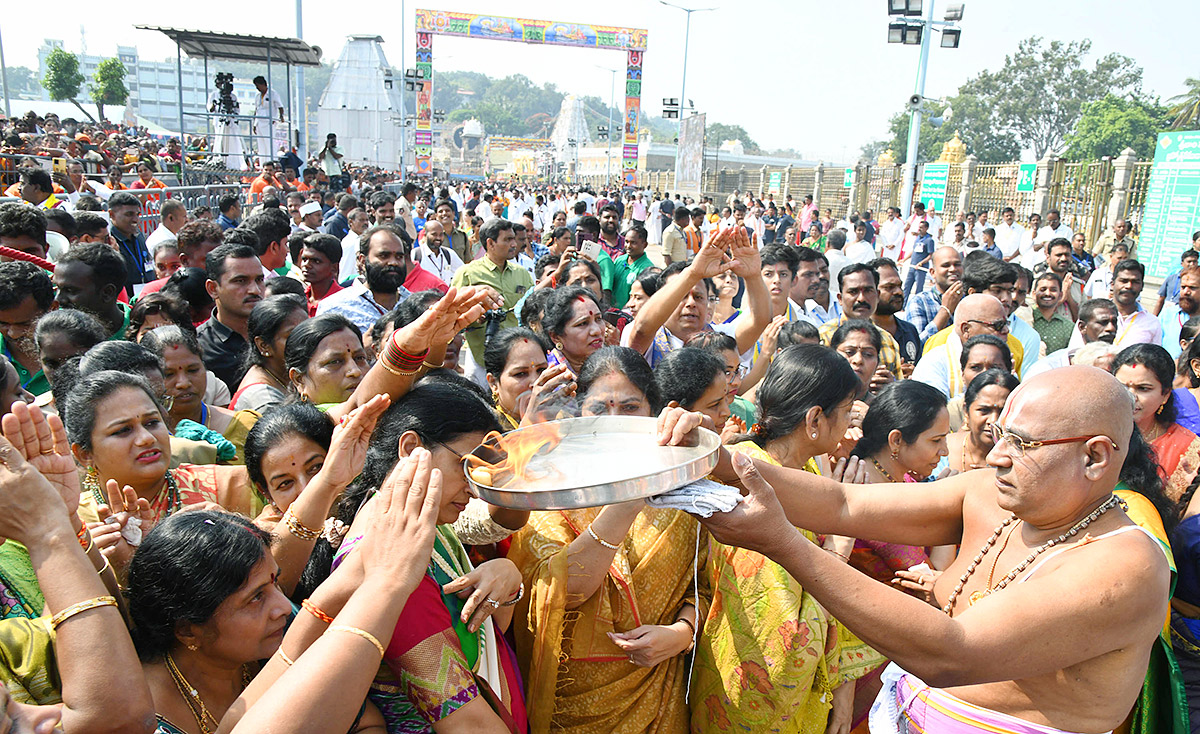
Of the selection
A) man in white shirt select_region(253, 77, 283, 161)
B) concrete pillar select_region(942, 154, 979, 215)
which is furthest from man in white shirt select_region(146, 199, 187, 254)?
concrete pillar select_region(942, 154, 979, 215)

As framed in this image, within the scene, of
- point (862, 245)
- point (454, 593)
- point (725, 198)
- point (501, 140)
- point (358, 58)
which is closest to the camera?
point (454, 593)

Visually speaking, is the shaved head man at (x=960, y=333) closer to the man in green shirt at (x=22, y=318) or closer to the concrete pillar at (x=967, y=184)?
the man in green shirt at (x=22, y=318)

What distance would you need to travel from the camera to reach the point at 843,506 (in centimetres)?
256

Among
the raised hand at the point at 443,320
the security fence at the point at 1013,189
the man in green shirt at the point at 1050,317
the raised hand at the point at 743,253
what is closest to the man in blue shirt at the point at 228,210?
the raised hand at the point at 743,253

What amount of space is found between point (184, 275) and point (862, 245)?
10229 millimetres

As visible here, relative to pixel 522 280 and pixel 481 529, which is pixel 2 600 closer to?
pixel 481 529

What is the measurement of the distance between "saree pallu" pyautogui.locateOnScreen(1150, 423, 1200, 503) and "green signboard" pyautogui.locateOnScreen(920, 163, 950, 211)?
59.6 ft

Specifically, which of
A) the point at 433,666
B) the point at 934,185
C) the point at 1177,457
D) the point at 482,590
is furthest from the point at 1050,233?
the point at 433,666

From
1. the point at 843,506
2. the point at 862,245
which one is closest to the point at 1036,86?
the point at 862,245

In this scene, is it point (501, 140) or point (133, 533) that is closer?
point (133, 533)

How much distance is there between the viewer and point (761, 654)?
97.0 inches

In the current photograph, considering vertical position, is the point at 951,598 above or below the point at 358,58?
below

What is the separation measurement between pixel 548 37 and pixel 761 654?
53.2 metres

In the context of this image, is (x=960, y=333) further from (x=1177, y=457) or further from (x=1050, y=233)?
(x=1050, y=233)
